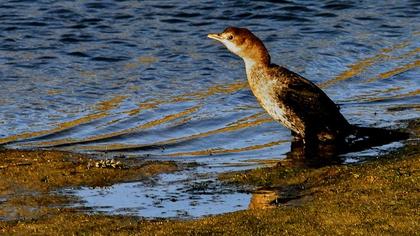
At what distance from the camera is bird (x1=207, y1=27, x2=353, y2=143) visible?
12.4m

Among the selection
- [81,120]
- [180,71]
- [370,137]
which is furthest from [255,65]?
[180,71]

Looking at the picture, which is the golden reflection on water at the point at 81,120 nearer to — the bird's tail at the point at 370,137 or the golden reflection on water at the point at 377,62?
the golden reflection on water at the point at 377,62

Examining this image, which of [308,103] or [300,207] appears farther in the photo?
[308,103]

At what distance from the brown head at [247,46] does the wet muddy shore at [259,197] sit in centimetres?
235

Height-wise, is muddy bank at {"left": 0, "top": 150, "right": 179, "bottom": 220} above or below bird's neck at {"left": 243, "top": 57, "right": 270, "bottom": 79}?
below

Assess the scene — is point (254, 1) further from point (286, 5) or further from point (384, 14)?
point (384, 14)

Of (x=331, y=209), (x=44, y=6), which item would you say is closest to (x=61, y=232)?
(x=331, y=209)

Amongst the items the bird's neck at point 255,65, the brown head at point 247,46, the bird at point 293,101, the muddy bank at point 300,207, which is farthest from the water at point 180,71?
the brown head at point 247,46

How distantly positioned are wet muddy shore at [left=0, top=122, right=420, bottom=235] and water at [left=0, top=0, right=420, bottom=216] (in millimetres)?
669

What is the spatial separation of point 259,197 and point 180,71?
8.65 meters

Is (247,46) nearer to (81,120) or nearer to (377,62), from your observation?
(81,120)

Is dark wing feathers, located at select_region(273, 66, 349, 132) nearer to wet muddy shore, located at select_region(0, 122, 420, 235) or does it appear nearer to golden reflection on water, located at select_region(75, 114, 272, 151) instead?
golden reflection on water, located at select_region(75, 114, 272, 151)

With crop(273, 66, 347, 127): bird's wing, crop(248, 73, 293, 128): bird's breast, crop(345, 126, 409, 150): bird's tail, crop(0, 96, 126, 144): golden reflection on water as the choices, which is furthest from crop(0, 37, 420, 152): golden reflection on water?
crop(345, 126, 409, 150): bird's tail

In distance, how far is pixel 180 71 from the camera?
17703 millimetres
